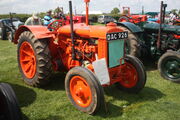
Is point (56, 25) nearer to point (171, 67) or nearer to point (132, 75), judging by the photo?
point (132, 75)

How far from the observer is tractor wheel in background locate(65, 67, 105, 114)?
2857 mm

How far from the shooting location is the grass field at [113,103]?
10.2 feet

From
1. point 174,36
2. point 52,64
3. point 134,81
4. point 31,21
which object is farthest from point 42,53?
point 31,21

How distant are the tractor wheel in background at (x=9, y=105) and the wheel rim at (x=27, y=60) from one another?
6.06ft

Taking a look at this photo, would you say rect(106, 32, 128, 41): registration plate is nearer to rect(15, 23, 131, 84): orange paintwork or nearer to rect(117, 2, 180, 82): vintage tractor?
rect(15, 23, 131, 84): orange paintwork

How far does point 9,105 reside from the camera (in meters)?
2.24

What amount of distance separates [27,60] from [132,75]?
248cm

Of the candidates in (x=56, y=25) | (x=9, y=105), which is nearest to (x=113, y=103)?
(x=9, y=105)

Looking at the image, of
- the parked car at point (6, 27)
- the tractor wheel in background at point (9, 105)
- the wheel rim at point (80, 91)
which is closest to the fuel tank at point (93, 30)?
the wheel rim at point (80, 91)

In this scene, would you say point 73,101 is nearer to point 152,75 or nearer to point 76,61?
point 76,61

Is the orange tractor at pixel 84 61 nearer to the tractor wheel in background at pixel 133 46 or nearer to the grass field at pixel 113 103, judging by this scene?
the grass field at pixel 113 103

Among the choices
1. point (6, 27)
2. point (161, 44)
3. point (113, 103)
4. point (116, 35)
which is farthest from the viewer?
point (6, 27)

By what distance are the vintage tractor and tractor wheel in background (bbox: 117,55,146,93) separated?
57.7 inches

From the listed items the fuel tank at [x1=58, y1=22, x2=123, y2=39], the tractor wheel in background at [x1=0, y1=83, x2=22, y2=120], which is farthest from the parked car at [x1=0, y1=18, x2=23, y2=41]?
the tractor wheel in background at [x1=0, y1=83, x2=22, y2=120]
